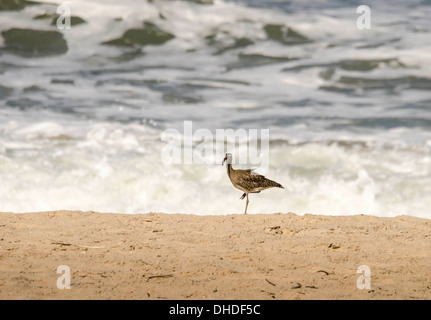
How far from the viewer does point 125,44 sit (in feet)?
76.2

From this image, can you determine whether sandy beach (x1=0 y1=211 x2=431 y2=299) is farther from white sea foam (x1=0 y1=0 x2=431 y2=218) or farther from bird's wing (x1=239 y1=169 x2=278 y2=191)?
white sea foam (x1=0 y1=0 x2=431 y2=218)

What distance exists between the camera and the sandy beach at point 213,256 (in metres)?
6.73

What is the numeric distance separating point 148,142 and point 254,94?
4.43 meters

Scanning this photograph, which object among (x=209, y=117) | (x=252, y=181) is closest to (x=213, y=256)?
(x=252, y=181)

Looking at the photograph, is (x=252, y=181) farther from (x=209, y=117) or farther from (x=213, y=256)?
(x=209, y=117)

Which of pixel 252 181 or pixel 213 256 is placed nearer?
pixel 213 256

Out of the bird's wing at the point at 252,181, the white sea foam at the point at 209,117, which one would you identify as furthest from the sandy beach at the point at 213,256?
the white sea foam at the point at 209,117

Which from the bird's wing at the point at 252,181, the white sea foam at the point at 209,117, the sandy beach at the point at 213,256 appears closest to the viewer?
the sandy beach at the point at 213,256

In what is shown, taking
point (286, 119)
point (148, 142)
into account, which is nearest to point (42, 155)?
point (148, 142)

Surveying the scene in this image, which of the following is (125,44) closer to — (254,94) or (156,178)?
(254,94)

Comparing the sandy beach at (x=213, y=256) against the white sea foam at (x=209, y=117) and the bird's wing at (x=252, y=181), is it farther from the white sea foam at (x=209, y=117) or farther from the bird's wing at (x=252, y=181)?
the white sea foam at (x=209, y=117)

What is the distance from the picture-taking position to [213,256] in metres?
7.72

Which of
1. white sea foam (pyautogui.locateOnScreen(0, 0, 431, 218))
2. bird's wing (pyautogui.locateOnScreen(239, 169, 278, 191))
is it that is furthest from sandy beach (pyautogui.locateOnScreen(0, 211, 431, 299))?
white sea foam (pyautogui.locateOnScreen(0, 0, 431, 218))

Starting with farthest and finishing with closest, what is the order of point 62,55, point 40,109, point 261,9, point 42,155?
1. point 261,9
2. point 62,55
3. point 40,109
4. point 42,155
